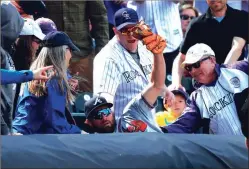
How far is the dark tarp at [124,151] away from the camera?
4457mm

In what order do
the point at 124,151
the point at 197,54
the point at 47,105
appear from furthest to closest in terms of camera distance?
1. the point at 197,54
2. the point at 47,105
3. the point at 124,151

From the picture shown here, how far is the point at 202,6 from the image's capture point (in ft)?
30.8

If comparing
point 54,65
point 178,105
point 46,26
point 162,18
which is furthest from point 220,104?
point 162,18

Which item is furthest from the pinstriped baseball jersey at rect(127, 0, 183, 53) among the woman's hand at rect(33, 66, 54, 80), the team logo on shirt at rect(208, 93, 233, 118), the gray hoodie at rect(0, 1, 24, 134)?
the woman's hand at rect(33, 66, 54, 80)

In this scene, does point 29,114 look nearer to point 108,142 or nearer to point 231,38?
point 108,142

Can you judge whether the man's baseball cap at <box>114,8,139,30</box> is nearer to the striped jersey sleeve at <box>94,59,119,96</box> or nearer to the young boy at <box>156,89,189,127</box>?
the striped jersey sleeve at <box>94,59,119,96</box>

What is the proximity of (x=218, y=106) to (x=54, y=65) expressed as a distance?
1212 mm

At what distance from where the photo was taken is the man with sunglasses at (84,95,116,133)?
614cm

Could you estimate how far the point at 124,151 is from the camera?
15.1 feet

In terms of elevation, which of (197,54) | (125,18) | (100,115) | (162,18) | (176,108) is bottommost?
(176,108)

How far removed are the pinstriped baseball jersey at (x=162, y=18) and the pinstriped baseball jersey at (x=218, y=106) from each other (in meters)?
2.11

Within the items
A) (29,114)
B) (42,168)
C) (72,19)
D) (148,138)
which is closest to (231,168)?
(148,138)

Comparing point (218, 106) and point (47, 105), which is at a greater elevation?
point (47, 105)

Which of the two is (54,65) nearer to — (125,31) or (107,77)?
(107,77)
